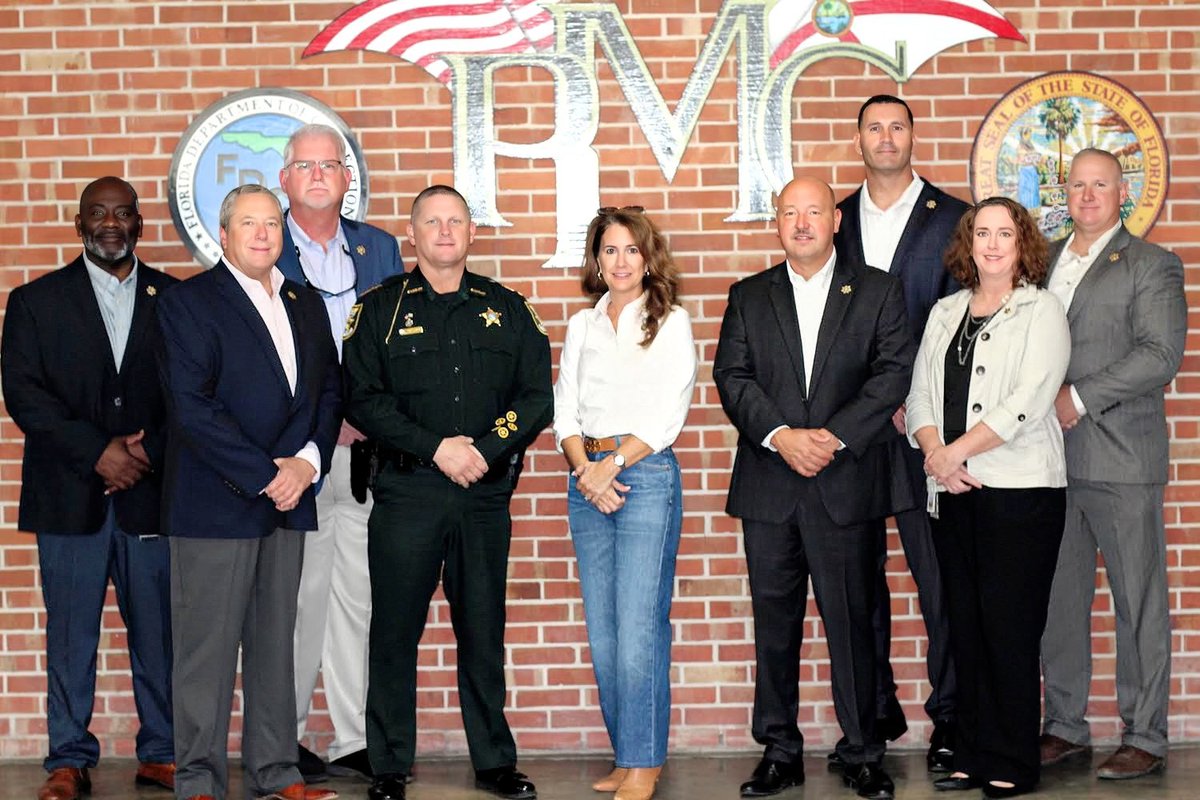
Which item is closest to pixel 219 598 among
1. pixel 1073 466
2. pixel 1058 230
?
pixel 1073 466

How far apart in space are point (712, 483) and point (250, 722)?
6.16 ft

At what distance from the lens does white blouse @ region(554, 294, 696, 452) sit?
14.1 ft

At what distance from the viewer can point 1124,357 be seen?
178 inches

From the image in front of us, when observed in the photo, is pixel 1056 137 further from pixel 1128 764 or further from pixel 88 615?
pixel 88 615

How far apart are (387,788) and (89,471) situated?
1433 mm

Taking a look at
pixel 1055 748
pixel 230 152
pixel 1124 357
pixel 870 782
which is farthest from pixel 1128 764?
pixel 230 152

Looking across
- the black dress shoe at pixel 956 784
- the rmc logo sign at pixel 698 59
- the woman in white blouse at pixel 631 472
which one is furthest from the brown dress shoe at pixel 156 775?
the black dress shoe at pixel 956 784

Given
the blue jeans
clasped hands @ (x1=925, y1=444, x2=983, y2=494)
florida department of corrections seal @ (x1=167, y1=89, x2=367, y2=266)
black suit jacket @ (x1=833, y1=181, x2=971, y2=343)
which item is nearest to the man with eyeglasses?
florida department of corrections seal @ (x1=167, y1=89, x2=367, y2=266)

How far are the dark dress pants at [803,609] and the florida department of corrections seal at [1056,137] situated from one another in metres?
1.51

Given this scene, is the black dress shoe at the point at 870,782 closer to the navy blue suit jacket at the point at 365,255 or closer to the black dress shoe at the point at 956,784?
the black dress shoe at the point at 956,784

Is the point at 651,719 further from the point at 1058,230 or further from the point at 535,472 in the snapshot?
the point at 1058,230

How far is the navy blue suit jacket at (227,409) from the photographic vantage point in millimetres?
4012

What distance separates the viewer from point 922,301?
4633mm

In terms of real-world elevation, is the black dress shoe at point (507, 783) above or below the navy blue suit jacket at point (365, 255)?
below
